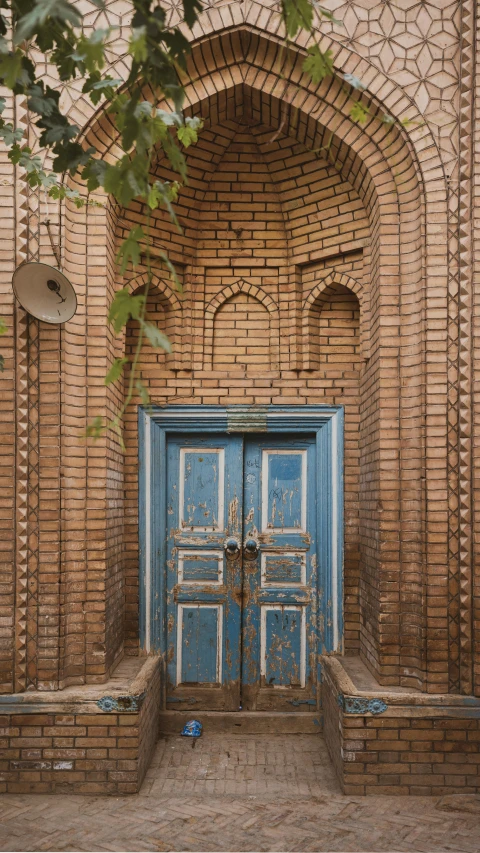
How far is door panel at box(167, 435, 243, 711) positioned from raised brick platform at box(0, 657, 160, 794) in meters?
1.39

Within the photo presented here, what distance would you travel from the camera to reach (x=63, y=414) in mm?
5066

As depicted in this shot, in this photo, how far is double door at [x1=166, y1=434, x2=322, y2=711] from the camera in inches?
246

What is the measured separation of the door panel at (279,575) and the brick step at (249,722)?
0.12 metres

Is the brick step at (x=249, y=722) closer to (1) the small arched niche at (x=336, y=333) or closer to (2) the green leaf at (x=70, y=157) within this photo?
(1) the small arched niche at (x=336, y=333)

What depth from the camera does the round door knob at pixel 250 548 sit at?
6.27m

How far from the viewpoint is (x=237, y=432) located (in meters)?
6.24

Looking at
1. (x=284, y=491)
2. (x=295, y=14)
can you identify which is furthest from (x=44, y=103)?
(x=284, y=491)

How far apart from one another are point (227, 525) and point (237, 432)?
797 millimetres

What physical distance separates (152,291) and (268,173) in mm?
1380

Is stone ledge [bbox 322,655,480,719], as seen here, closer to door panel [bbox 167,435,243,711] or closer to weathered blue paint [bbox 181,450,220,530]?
door panel [bbox 167,435,243,711]

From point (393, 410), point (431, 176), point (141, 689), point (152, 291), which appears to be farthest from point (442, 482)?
point (152, 291)

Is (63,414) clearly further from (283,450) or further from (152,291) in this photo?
(283,450)

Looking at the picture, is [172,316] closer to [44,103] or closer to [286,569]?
[286,569]

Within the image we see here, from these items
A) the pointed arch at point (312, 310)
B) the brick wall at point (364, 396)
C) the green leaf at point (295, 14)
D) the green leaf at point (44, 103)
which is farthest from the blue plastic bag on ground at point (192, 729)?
Answer: the green leaf at point (295, 14)
